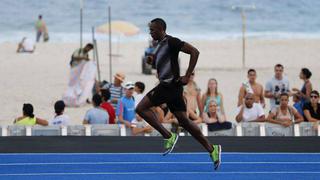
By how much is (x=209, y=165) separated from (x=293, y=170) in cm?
97

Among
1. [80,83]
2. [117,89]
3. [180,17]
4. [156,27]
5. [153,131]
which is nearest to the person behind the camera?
[156,27]

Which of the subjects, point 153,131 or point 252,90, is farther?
point 252,90

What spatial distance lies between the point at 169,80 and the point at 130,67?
21.3m

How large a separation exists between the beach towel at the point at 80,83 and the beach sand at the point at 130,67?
0.26 m

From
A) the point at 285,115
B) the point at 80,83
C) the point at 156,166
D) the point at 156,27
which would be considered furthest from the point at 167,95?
the point at 80,83

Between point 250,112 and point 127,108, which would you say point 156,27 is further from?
point 250,112

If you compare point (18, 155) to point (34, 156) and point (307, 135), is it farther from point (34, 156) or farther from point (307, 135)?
point (307, 135)

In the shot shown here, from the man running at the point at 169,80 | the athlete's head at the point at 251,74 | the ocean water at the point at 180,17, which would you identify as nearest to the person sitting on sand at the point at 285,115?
the athlete's head at the point at 251,74

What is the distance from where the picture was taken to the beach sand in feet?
82.3

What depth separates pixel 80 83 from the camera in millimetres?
22750

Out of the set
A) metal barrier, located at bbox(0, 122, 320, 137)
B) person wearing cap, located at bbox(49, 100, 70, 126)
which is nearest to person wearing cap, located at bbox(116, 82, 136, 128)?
metal barrier, located at bbox(0, 122, 320, 137)

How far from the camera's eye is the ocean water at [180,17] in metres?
52.1

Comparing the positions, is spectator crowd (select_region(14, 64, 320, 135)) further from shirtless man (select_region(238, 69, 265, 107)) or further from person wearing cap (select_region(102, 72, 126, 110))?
person wearing cap (select_region(102, 72, 126, 110))

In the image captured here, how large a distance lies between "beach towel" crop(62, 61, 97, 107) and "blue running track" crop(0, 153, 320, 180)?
30.6 ft
